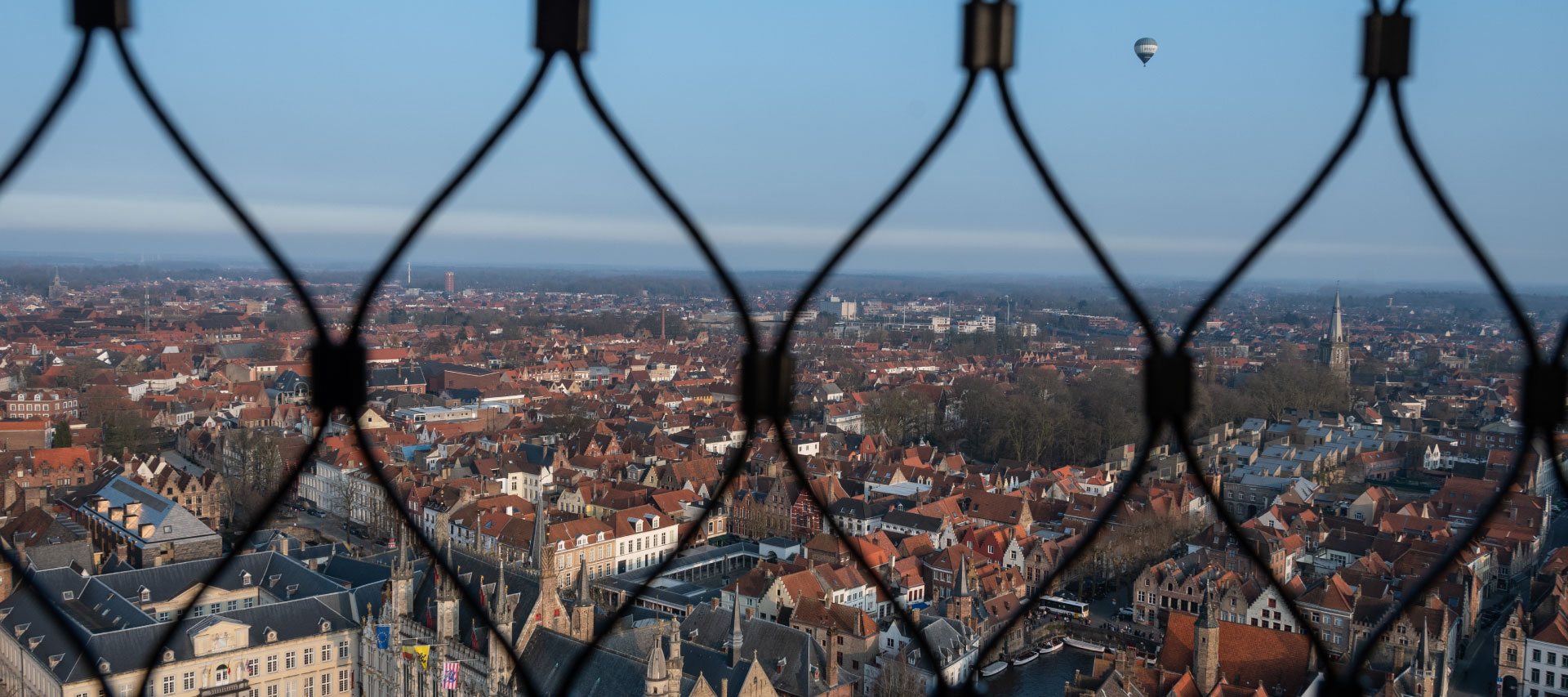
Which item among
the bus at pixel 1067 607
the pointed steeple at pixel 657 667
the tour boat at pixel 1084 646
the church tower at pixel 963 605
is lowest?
the tour boat at pixel 1084 646

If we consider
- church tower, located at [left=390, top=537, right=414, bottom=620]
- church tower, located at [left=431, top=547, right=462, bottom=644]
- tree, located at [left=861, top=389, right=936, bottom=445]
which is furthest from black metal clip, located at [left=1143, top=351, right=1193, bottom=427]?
tree, located at [left=861, top=389, right=936, bottom=445]

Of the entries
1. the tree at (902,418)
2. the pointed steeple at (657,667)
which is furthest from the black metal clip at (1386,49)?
the tree at (902,418)

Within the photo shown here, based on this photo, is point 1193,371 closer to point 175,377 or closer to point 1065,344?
point 175,377

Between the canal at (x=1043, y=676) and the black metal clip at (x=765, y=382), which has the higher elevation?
the black metal clip at (x=765, y=382)

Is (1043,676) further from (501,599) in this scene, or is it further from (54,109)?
(54,109)

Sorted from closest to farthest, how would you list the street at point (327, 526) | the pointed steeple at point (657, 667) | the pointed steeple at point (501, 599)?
the pointed steeple at point (657, 667), the pointed steeple at point (501, 599), the street at point (327, 526)

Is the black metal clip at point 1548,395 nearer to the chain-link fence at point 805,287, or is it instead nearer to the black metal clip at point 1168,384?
the chain-link fence at point 805,287
